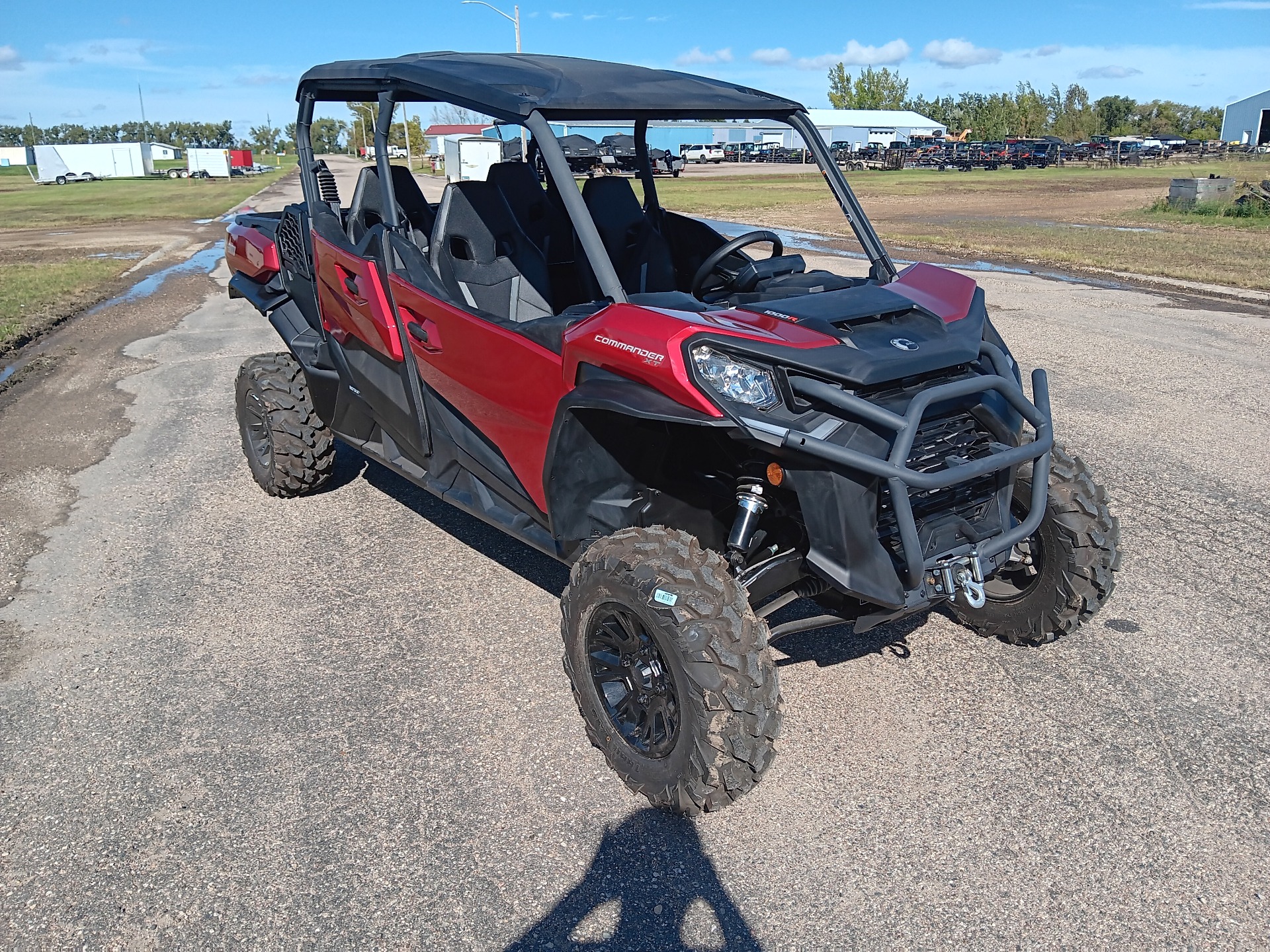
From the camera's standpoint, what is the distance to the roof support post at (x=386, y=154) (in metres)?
4.32

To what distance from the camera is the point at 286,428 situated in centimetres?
532

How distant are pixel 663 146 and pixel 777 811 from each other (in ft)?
10.1

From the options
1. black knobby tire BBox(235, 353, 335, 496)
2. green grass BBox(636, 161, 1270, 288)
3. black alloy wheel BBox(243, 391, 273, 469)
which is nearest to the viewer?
black knobby tire BBox(235, 353, 335, 496)

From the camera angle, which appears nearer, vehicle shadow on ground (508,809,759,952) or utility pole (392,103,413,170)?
vehicle shadow on ground (508,809,759,952)

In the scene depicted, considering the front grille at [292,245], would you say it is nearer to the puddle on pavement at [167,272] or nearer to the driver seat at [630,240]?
the driver seat at [630,240]

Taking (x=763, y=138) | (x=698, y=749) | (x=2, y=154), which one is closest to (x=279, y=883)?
(x=698, y=749)

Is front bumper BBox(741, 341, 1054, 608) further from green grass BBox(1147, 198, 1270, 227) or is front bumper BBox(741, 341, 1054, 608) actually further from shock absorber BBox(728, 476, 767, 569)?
green grass BBox(1147, 198, 1270, 227)

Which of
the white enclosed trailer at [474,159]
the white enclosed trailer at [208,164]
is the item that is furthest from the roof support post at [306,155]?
the white enclosed trailer at [208,164]

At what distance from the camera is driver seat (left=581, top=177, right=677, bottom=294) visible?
441 centimetres

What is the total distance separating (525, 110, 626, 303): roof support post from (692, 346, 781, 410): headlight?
57 centimetres

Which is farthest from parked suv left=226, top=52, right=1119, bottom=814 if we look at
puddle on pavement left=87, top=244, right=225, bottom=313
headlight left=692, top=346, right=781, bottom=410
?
puddle on pavement left=87, top=244, right=225, bottom=313

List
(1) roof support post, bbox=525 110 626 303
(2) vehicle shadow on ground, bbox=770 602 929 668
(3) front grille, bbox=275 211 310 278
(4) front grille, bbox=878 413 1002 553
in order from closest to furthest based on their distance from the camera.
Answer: (4) front grille, bbox=878 413 1002 553 → (1) roof support post, bbox=525 110 626 303 → (2) vehicle shadow on ground, bbox=770 602 929 668 → (3) front grille, bbox=275 211 310 278

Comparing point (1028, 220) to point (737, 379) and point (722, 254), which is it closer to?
point (722, 254)

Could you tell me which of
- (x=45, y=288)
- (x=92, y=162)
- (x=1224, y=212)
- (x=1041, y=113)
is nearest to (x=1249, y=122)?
(x=1041, y=113)
